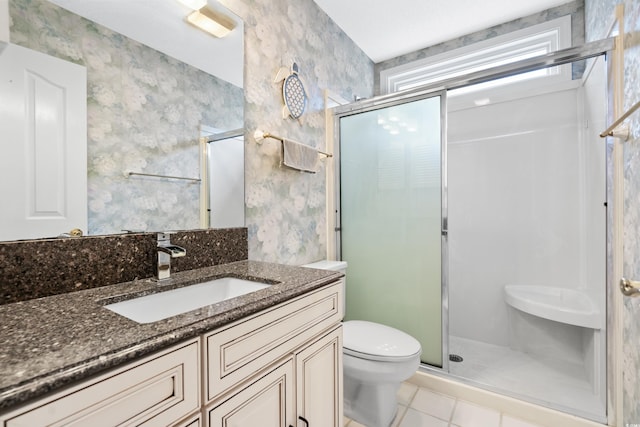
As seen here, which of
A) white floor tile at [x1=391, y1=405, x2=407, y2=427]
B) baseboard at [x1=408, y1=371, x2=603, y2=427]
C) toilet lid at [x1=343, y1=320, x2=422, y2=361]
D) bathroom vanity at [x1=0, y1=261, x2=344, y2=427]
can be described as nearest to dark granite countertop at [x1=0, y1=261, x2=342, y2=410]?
bathroom vanity at [x1=0, y1=261, x2=344, y2=427]

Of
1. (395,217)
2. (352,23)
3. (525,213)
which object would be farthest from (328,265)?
(352,23)

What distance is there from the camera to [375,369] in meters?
1.40

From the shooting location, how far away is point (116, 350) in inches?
19.8

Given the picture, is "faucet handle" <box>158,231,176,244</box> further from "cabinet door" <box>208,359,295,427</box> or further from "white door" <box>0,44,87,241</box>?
"cabinet door" <box>208,359,295,427</box>

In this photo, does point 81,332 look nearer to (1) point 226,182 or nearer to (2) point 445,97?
(1) point 226,182

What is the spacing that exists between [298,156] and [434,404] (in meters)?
1.62

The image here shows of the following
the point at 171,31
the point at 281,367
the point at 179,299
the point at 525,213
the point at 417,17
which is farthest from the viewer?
the point at 525,213

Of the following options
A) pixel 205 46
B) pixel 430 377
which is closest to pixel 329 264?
pixel 430 377

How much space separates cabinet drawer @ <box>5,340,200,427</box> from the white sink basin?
0.36 meters

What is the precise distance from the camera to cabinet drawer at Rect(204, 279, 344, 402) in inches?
26.5

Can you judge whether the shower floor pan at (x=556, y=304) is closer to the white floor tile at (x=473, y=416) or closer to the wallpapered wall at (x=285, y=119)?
the white floor tile at (x=473, y=416)

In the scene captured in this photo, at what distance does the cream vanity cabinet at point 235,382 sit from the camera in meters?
0.48

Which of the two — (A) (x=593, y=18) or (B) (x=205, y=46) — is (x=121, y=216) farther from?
(A) (x=593, y=18)

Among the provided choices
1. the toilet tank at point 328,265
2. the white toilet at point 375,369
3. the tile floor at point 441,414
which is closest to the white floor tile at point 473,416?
the tile floor at point 441,414
